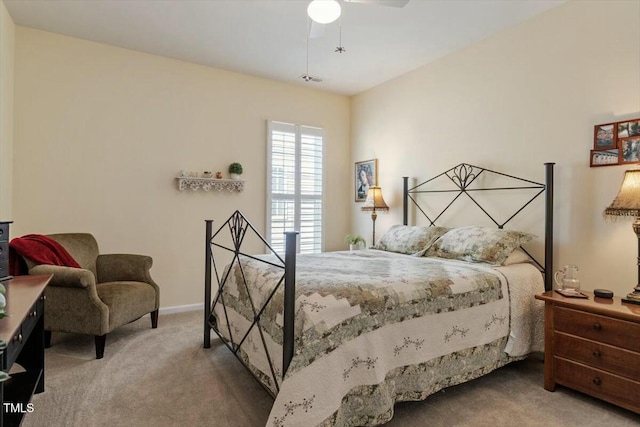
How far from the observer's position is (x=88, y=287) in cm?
278

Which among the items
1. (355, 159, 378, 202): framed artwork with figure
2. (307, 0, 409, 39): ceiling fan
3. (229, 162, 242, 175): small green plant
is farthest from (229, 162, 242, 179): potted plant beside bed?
(307, 0, 409, 39): ceiling fan

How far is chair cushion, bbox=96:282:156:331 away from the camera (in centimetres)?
294

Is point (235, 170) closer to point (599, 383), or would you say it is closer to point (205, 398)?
point (205, 398)

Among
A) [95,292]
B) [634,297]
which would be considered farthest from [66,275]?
[634,297]

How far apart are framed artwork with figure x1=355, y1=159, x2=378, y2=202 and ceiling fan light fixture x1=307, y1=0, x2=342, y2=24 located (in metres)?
2.73

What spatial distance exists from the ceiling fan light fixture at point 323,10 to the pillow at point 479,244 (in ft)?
6.57

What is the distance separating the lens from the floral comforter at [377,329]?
1731mm

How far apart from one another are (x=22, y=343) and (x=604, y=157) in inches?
145

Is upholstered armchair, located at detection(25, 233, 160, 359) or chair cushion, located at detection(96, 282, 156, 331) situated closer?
upholstered armchair, located at detection(25, 233, 160, 359)

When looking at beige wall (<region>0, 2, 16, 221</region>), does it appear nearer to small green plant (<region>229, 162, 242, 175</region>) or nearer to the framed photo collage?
small green plant (<region>229, 162, 242, 175</region>)

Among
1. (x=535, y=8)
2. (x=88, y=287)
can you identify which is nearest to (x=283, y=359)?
(x=88, y=287)

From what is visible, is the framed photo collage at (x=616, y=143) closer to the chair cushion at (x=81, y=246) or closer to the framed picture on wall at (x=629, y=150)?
the framed picture on wall at (x=629, y=150)

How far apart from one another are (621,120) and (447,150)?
1520 millimetres

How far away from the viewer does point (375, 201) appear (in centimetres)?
443
